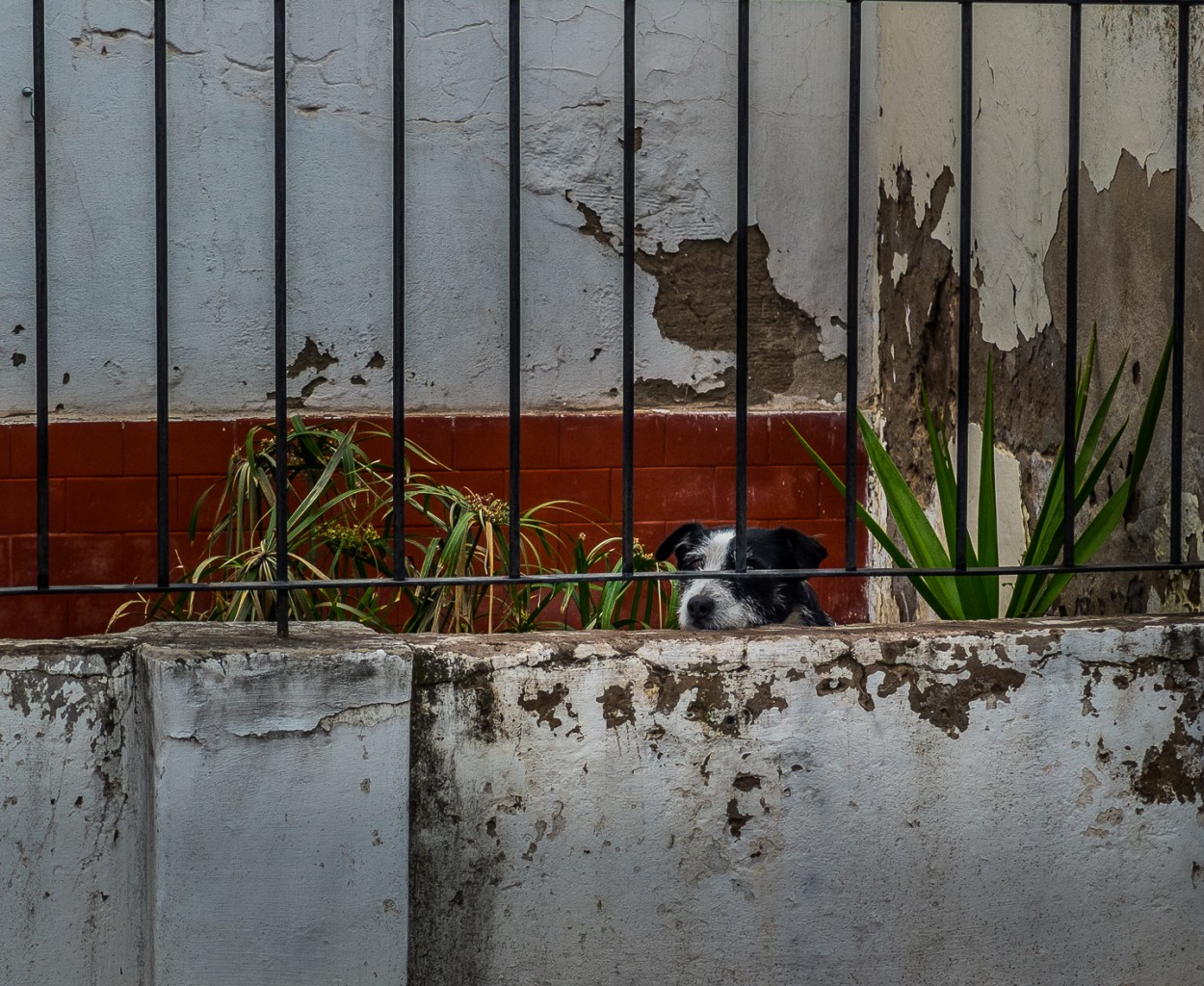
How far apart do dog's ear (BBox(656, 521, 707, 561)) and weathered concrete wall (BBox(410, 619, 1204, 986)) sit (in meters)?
1.37

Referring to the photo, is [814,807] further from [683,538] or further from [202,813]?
[683,538]

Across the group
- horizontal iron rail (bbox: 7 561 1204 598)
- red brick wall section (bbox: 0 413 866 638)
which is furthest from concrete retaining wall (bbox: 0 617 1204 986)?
red brick wall section (bbox: 0 413 866 638)

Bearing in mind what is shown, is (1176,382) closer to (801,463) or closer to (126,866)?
(126,866)

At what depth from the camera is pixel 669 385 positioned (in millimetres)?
5570

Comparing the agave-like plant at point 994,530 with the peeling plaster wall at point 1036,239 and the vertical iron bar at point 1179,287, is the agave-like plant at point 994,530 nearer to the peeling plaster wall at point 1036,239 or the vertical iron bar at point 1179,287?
A: the peeling plaster wall at point 1036,239

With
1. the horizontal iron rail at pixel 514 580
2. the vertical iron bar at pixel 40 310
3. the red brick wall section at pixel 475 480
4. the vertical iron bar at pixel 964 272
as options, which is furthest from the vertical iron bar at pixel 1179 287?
the red brick wall section at pixel 475 480

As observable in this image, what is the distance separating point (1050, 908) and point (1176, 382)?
1.11 metres

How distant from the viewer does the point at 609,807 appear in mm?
2664

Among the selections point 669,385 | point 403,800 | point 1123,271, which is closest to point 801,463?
point 669,385

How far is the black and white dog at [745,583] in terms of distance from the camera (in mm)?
3859

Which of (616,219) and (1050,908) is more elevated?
(616,219)

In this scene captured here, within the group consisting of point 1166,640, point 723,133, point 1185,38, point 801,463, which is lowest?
point 1166,640

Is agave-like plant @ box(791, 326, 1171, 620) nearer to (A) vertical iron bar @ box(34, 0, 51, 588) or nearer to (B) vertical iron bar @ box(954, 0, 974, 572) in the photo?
(B) vertical iron bar @ box(954, 0, 974, 572)

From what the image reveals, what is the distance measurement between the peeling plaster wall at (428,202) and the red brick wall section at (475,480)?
138 mm
